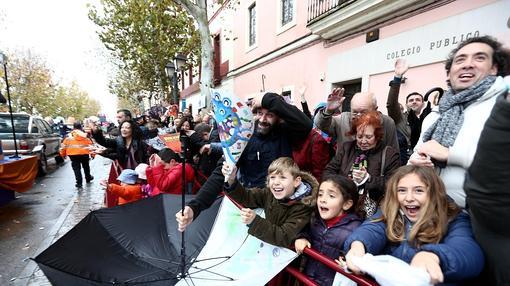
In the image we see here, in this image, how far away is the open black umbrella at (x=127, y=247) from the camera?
2.07 meters

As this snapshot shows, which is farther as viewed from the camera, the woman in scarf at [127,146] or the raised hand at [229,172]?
the woman in scarf at [127,146]

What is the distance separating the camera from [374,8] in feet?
21.4

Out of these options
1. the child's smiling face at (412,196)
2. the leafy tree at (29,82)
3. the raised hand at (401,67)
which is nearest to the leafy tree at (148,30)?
the raised hand at (401,67)

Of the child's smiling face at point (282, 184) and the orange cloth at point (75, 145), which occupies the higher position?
the child's smiling face at point (282, 184)

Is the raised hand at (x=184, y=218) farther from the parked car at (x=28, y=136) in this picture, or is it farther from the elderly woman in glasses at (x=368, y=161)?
the parked car at (x=28, y=136)

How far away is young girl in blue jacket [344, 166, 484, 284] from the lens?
47.9 inches

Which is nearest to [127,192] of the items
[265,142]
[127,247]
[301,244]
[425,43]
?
[127,247]

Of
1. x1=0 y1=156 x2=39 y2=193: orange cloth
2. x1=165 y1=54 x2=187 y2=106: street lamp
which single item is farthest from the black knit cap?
x1=165 y1=54 x2=187 y2=106: street lamp

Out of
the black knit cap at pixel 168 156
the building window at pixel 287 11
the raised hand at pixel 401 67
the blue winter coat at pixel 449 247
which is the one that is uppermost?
the building window at pixel 287 11

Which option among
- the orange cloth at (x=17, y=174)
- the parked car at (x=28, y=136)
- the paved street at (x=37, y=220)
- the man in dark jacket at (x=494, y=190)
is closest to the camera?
the man in dark jacket at (x=494, y=190)

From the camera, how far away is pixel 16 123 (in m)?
8.98

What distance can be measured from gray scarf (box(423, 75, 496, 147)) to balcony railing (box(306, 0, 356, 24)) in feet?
19.8

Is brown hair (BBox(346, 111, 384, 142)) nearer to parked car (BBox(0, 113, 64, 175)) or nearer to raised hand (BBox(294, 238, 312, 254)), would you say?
raised hand (BBox(294, 238, 312, 254))

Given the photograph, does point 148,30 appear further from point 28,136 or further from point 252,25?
point 28,136
